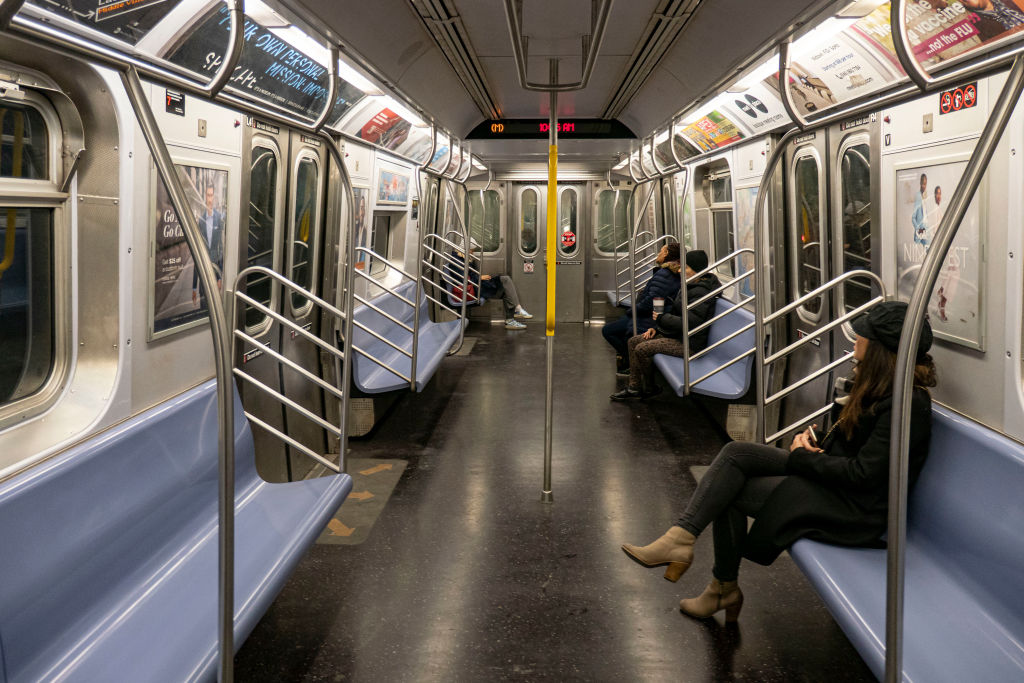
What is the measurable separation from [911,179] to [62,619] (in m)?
3.67

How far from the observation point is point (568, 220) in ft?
41.3

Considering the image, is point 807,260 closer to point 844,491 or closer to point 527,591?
point 844,491

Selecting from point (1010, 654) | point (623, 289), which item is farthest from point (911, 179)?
point (623, 289)

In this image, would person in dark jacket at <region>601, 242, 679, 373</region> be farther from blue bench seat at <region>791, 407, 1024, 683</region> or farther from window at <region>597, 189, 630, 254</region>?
window at <region>597, 189, 630, 254</region>

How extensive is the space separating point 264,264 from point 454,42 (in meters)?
1.64

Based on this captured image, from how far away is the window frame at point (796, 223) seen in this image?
4777mm

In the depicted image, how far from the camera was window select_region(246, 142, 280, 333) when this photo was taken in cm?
428

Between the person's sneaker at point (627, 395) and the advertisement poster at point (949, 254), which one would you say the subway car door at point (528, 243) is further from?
the advertisement poster at point (949, 254)

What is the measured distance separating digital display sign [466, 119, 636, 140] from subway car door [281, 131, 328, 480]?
2.30m

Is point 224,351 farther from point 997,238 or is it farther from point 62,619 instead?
A: point 997,238

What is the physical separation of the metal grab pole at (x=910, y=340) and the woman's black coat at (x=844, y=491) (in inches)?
40.7

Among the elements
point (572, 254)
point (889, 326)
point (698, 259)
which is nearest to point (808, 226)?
point (698, 259)

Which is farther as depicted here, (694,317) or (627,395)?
(627,395)

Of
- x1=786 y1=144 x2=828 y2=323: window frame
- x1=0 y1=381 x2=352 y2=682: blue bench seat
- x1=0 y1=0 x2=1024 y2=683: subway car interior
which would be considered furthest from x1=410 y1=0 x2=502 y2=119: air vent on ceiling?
x1=786 y1=144 x2=828 y2=323: window frame
